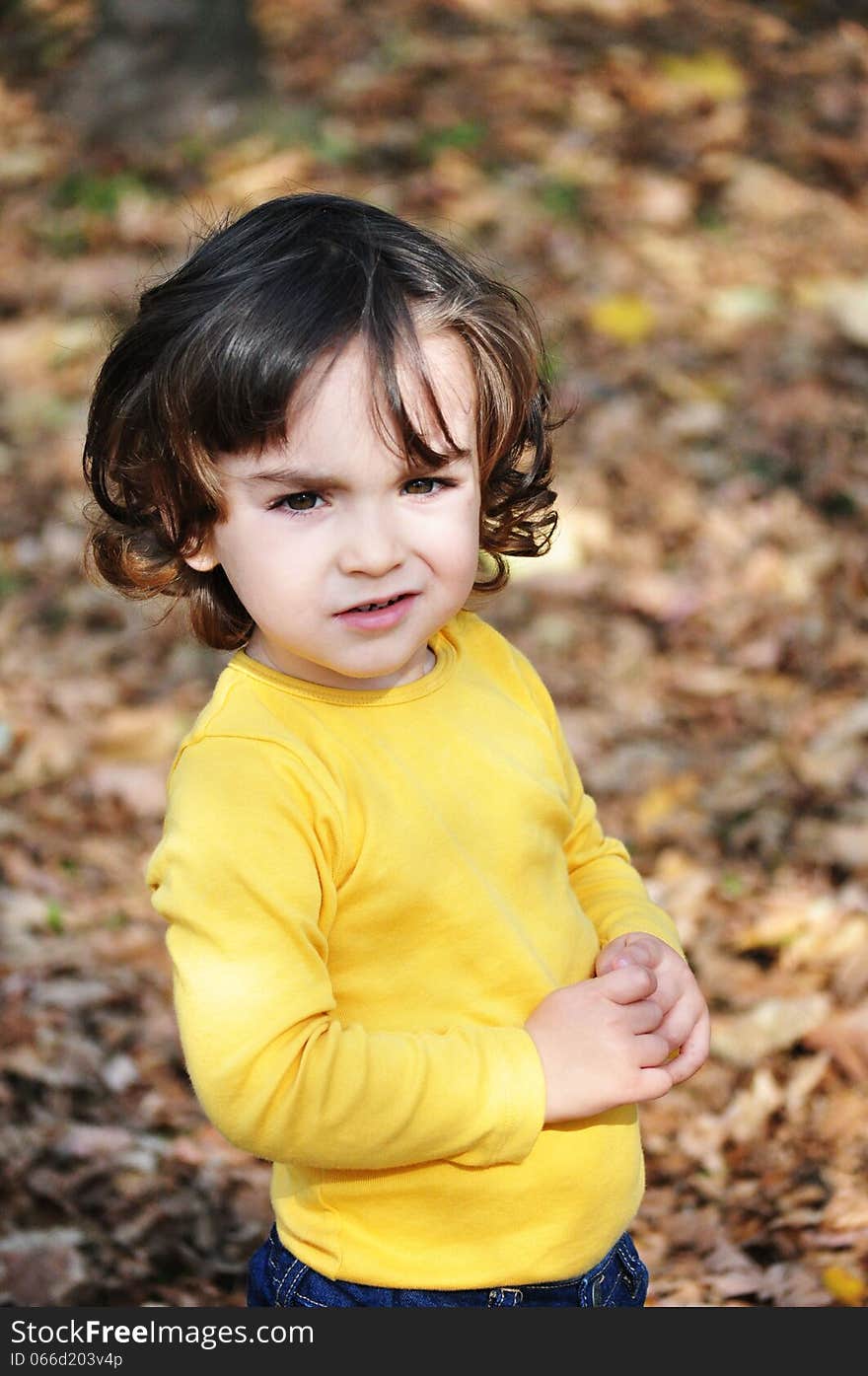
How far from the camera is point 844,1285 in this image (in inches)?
106

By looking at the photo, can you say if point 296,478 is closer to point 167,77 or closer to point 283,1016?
point 283,1016

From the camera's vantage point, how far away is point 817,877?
12.0ft

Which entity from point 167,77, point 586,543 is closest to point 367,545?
point 586,543

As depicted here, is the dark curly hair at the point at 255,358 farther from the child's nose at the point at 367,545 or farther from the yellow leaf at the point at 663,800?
the yellow leaf at the point at 663,800

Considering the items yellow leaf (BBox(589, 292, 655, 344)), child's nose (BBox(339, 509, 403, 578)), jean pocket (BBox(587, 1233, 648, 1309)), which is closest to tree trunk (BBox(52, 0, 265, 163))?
yellow leaf (BBox(589, 292, 655, 344))

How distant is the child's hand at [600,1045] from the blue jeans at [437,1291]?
0.73 feet

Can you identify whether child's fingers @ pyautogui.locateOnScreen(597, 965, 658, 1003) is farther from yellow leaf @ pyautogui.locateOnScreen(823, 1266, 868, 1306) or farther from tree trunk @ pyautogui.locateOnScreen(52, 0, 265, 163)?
tree trunk @ pyautogui.locateOnScreen(52, 0, 265, 163)

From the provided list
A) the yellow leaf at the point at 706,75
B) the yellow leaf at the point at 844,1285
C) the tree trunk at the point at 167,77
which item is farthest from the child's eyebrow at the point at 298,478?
the yellow leaf at the point at 706,75

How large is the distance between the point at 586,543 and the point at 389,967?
10.5 feet

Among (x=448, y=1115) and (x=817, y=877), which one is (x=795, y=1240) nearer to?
(x=817, y=877)

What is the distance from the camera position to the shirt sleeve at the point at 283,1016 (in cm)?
163

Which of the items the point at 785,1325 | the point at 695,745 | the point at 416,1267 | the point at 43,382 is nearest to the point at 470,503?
the point at 416,1267

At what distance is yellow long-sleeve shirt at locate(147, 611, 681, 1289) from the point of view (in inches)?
64.7

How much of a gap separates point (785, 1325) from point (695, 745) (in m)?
2.12
